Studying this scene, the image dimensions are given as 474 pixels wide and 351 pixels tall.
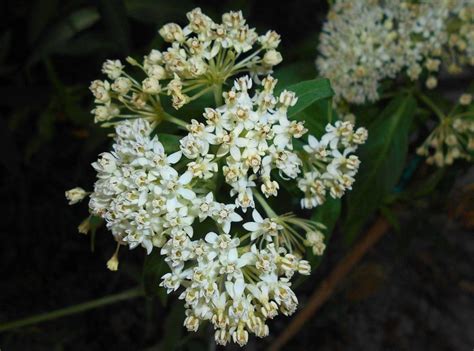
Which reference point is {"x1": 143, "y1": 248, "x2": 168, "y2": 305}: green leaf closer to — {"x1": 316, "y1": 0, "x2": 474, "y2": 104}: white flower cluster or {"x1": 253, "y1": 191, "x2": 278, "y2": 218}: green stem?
{"x1": 253, "y1": 191, "x2": 278, "y2": 218}: green stem

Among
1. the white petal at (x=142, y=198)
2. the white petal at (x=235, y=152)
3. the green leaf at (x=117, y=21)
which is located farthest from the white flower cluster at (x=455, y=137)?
the green leaf at (x=117, y=21)

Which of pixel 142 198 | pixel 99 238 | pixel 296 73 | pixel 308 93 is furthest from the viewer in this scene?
pixel 99 238

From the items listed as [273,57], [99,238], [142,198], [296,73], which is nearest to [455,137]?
[296,73]

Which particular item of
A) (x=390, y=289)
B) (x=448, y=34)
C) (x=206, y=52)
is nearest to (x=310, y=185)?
(x=206, y=52)

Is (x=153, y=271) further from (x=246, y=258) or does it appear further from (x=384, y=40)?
(x=384, y=40)

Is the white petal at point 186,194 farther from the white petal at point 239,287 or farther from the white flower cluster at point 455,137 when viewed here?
the white flower cluster at point 455,137

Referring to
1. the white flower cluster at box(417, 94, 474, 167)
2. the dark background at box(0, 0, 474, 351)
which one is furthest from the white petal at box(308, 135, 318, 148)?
the dark background at box(0, 0, 474, 351)
